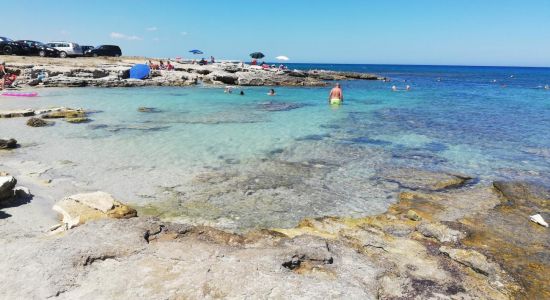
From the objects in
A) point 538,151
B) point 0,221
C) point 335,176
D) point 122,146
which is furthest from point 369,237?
point 538,151

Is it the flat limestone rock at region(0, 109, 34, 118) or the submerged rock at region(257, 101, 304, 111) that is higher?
the flat limestone rock at region(0, 109, 34, 118)

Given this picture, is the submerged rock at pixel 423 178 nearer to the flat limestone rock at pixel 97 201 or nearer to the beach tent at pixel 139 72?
the flat limestone rock at pixel 97 201

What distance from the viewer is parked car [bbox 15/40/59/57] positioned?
41.0 m

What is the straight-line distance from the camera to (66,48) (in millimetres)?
44750

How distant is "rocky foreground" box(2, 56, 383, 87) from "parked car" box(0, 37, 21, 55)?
295cm

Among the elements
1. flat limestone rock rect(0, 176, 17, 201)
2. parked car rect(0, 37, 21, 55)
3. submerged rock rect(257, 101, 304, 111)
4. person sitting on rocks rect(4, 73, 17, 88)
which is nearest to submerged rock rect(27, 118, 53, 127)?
flat limestone rock rect(0, 176, 17, 201)

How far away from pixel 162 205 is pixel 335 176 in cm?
489

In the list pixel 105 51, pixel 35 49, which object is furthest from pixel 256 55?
pixel 35 49

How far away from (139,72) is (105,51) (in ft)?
60.4

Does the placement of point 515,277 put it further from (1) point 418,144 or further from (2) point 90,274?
(1) point 418,144

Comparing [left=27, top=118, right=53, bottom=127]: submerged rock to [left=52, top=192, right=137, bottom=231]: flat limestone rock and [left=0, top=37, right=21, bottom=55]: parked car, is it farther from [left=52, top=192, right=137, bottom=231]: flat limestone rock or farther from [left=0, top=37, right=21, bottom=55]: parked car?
[left=0, top=37, right=21, bottom=55]: parked car

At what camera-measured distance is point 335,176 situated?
421 inches

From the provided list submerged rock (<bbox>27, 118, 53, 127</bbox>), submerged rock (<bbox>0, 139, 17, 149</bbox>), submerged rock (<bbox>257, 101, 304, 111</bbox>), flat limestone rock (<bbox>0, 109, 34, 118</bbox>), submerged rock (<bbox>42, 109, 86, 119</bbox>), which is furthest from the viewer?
submerged rock (<bbox>257, 101, 304, 111</bbox>)

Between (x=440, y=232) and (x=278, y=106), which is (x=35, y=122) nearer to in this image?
(x=278, y=106)
